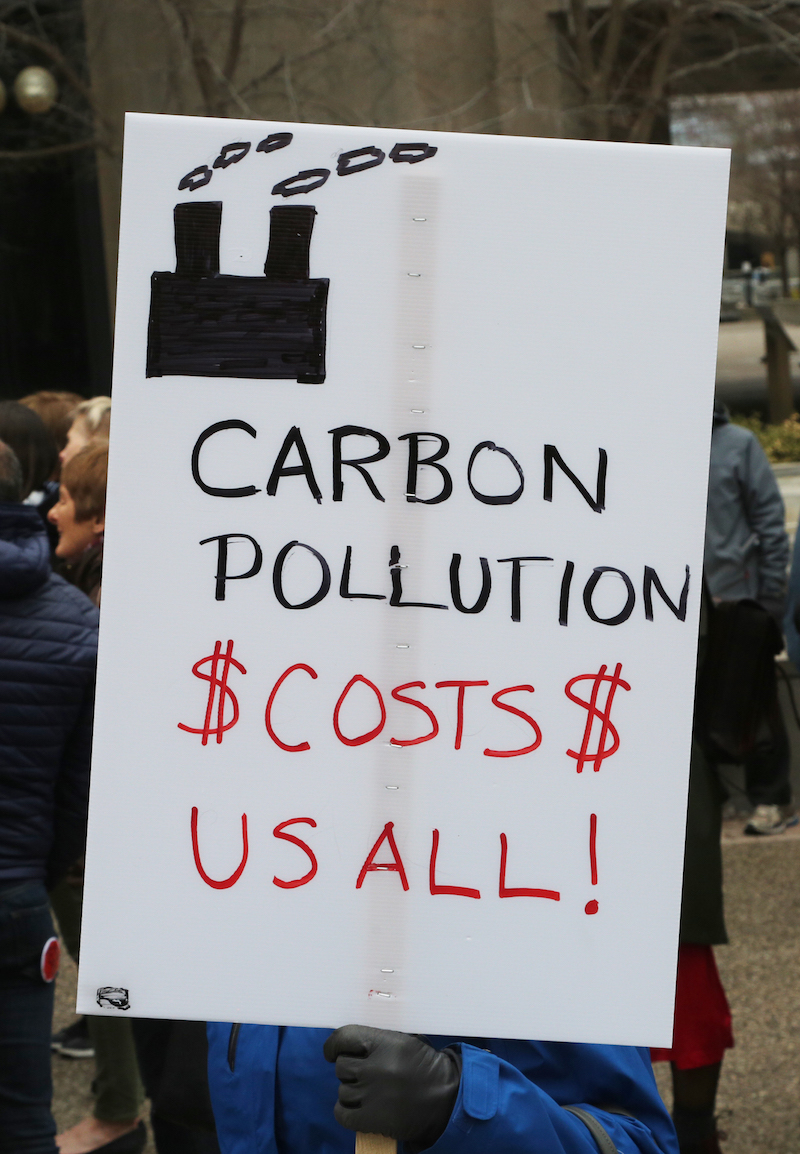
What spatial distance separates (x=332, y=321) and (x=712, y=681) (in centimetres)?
201

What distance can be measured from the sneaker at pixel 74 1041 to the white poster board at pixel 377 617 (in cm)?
302

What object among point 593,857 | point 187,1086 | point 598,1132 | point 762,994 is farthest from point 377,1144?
point 762,994

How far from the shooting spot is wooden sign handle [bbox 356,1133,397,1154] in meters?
1.28

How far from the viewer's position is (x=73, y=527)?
10.8 ft

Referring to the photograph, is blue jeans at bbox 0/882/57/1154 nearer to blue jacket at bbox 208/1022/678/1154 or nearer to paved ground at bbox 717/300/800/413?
blue jacket at bbox 208/1022/678/1154

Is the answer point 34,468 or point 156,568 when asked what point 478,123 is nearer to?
point 34,468

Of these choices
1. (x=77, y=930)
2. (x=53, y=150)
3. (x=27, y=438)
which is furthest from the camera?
(x=53, y=150)

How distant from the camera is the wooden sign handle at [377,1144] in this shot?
1.28m

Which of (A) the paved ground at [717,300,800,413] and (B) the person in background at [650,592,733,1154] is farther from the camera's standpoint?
(A) the paved ground at [717,300,800,413]

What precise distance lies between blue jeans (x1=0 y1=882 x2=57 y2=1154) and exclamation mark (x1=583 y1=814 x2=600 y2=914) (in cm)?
175

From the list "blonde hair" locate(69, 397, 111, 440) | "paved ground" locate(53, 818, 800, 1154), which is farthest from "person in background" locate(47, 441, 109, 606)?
"paved ground" locate(53, 818, 800, 1154)

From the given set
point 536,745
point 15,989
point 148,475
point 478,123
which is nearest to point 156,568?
point 148,475

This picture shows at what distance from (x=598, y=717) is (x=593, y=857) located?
0.15m

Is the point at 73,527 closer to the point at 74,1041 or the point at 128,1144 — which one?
the point at 128,1144
